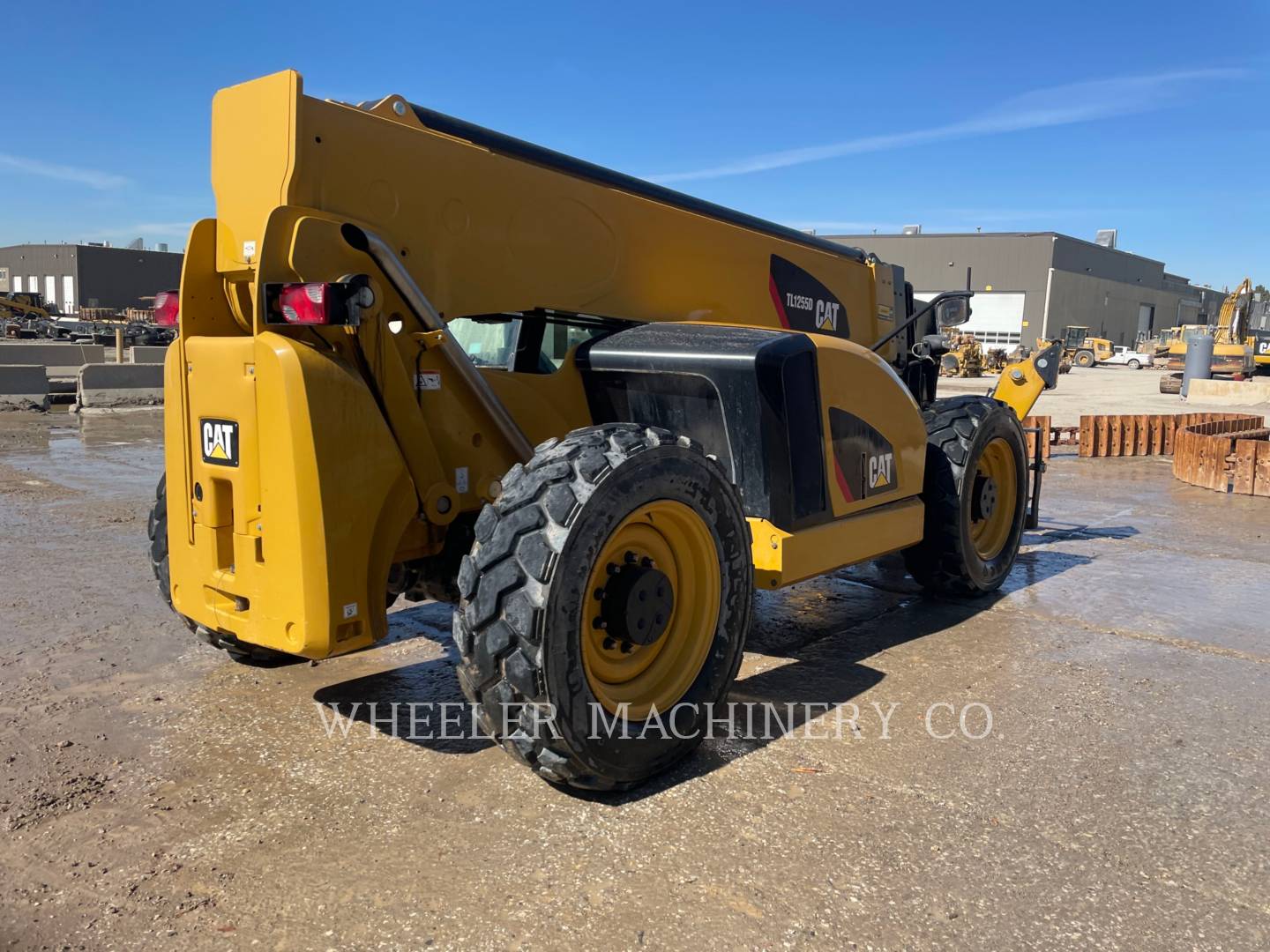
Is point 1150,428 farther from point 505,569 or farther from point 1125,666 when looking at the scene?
point 505,569

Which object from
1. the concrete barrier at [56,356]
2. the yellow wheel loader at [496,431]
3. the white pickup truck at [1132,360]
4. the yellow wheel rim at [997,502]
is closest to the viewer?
the yellow wheel loader at [496,431]

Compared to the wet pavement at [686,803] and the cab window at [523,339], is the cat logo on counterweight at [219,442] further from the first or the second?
the cab window at [523,339]

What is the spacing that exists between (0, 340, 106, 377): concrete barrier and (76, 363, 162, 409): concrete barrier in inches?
320

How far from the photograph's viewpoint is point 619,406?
4.56 metres

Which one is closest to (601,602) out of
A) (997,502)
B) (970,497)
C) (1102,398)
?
(970,497)

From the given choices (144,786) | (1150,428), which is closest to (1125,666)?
(144,786)

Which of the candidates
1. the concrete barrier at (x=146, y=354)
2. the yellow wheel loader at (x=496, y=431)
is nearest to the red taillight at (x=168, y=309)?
the yellow wheel loader at (x=496, y=431)

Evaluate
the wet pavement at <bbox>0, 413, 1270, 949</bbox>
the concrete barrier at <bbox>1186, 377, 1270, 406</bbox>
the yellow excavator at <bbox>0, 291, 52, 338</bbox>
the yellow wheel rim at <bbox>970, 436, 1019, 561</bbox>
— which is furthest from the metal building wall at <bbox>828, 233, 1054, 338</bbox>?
the wet pavement at <bbox>0, 413, 1270, 949</bbox>

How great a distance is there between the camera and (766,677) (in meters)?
4.80

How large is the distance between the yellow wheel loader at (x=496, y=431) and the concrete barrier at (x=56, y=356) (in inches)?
970

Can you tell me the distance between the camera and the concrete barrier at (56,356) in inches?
995

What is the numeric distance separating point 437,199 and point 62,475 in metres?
8.62

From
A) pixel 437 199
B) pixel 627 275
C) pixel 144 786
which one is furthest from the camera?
pixel 627 275

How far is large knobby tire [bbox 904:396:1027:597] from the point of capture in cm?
583
